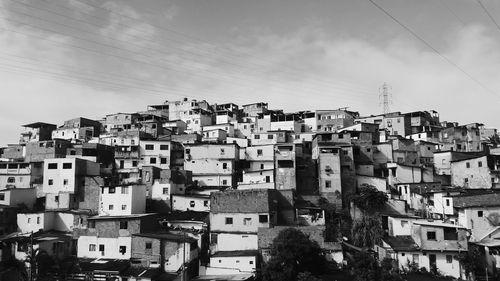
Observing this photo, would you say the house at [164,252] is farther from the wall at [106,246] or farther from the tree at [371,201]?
the tree at [371,201]

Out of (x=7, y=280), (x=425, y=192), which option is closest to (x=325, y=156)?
(x=425, y=192)

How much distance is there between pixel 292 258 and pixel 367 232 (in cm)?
1034

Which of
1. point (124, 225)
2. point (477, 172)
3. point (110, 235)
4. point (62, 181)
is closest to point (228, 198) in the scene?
point (124, 225)

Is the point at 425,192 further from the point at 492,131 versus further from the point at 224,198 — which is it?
the point at 492,131

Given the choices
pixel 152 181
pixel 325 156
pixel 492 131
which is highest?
pixel 492 131

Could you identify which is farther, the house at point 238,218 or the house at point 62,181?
the house at point 62,181

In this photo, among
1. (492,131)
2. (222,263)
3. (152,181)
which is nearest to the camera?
(222,263)

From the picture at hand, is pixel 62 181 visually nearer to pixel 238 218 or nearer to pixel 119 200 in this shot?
pixel 119 200

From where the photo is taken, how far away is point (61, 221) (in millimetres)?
38156

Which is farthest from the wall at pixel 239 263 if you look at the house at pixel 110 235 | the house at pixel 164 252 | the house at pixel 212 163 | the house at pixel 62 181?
the house at pixel 62 181

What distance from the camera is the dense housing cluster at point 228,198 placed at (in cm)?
3070

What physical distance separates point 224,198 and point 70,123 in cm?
4531

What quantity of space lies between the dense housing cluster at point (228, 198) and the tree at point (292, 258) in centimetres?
165

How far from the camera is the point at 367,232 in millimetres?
35031
